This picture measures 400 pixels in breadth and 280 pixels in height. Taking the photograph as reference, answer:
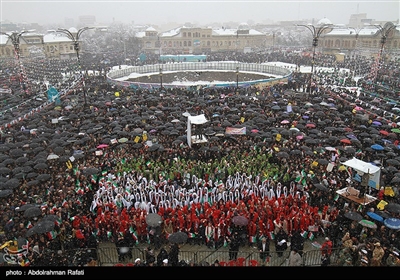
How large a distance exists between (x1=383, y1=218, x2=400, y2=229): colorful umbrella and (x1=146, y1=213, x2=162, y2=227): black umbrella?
7736 millimetres

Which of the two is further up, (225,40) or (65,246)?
(225,40)

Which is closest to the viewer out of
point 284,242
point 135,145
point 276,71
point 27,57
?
point 284,242

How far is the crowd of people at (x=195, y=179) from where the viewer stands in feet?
37.6

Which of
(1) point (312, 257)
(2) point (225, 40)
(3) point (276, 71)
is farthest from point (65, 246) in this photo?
(2) point (225, 40)

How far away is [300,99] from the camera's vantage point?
95.3ft

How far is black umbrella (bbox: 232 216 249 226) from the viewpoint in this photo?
11.1 metres

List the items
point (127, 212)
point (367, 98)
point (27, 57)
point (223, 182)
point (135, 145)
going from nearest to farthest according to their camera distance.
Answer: point (127, 212), point (223, 182), point (135, 145), point (367, 98), point (27, 57)

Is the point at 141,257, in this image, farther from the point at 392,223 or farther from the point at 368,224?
the point at 392,223

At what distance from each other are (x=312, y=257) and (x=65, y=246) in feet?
27.9

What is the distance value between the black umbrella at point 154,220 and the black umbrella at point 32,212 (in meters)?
3.96

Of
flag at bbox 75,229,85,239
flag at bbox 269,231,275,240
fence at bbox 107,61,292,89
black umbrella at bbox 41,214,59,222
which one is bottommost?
flag at bbox 269,231,275,240

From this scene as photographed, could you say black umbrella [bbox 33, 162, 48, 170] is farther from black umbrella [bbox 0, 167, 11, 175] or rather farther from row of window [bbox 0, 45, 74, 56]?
row of window [bbox 0, 45, 74, 56]

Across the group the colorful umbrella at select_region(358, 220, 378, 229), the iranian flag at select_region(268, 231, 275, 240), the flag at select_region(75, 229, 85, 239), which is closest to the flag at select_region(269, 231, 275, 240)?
the iranian flag at select_region(268, 231, 275, 240)

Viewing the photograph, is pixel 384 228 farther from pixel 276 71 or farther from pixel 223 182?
pixel 276 71
